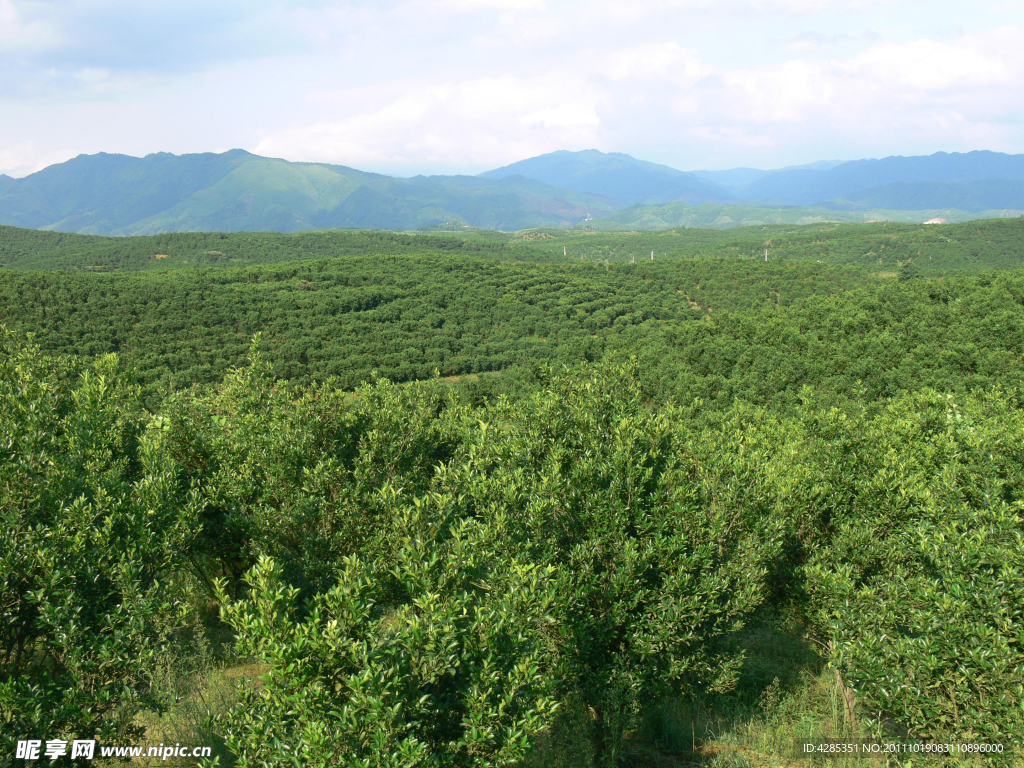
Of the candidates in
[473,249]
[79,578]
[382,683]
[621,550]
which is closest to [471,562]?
[382,683]

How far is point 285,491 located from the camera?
30.3ft

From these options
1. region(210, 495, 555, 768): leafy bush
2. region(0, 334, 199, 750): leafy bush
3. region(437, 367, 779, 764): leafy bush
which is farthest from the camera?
region(437, 367, 779, 764): leafy bush

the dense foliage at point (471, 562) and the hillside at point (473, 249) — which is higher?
the hillside at point (473, 249)

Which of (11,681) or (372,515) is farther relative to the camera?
(372,515)

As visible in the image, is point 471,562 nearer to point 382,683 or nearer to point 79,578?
point 382,683

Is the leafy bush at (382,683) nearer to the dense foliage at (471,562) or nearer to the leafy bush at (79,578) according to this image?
the dense foliage at (471,562)

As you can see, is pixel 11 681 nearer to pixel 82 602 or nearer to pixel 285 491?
pixel 82 602

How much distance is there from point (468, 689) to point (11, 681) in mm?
4200

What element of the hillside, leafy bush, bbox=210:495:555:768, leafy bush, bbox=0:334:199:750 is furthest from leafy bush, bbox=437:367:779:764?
the hillside

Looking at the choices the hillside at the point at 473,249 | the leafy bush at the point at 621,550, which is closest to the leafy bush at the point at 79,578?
the leafy bush at the point at 621,550

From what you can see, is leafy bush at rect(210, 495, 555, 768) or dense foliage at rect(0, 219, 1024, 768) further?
dense foliage at rect(0, 219, 1024, 768)

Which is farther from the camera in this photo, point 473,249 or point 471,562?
point 473,249

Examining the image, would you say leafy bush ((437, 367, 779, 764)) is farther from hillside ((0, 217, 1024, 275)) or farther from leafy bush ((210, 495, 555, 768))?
hillside ((0, 217, 1024, 275))

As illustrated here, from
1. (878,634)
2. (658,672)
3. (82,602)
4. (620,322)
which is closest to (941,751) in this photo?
(878,634)
